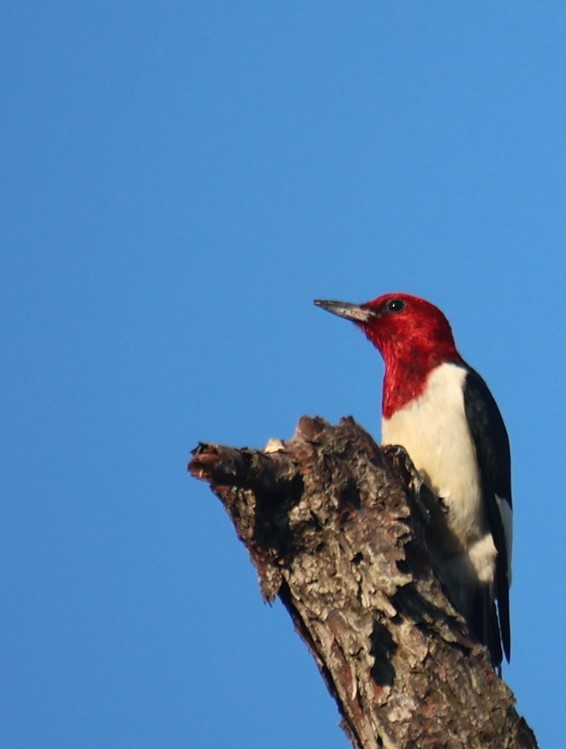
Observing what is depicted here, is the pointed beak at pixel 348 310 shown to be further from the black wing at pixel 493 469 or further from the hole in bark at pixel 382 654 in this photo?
the hole in bark at pixel 382 654

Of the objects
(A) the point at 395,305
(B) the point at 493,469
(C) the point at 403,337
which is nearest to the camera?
(B) the point at 493,469

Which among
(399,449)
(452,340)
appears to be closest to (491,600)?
(399,449)

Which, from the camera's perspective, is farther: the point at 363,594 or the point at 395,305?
the point at 395,305

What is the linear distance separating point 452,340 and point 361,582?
311cm

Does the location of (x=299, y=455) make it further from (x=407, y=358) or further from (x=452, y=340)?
(x=452, y=340)

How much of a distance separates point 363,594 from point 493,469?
7.55 ft

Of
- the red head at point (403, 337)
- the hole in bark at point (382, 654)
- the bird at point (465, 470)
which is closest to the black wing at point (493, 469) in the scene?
the bird at point (465, 470)

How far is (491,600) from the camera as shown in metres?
6.21

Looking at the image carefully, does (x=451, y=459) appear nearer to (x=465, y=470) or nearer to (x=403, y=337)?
(x=465, y=470)

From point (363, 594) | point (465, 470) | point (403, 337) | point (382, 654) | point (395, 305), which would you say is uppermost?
point (395, 305)

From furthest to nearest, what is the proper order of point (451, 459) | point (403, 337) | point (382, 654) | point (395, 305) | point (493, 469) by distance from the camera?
point (395, 305), point (403, 337), point (493, 469), point (451, 459), point (382, 654)

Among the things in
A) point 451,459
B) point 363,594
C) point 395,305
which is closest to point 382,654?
point 363,594

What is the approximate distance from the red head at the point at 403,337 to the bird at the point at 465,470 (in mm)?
12

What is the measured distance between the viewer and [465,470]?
6191 mm
